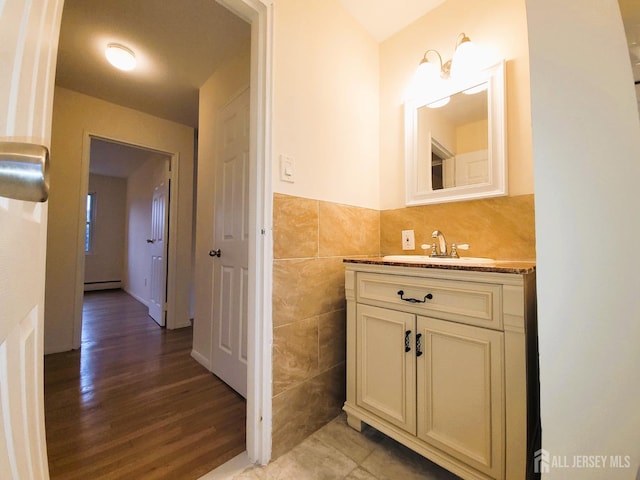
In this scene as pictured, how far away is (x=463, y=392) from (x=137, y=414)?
5.66ft

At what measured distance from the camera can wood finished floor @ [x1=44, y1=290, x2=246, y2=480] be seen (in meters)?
1.15

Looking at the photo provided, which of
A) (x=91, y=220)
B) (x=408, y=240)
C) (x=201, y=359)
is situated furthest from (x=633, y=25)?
(x=91, y=220)

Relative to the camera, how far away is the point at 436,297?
3.47 feet

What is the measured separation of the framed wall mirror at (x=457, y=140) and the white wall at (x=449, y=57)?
5 centimetres

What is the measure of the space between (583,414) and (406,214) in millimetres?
1349

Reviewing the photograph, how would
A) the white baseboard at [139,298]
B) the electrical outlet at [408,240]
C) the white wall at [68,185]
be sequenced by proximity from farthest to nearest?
the white baseboard at [139,298], the white wall at [68,185], the electrical outlet at [408,240]

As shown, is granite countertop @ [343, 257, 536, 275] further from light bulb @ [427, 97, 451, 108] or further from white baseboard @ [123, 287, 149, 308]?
white baseboard @ [123, 287, 149, 308]

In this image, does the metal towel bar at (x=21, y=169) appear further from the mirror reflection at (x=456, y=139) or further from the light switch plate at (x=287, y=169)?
the mirror reflection at (x=456, y=139)

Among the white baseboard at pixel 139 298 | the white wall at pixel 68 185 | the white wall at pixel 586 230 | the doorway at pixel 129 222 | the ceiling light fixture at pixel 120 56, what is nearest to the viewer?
the white wall at pixel 586 230

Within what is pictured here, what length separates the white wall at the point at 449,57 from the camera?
50.4 inches

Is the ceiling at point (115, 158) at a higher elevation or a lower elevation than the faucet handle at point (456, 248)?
higher

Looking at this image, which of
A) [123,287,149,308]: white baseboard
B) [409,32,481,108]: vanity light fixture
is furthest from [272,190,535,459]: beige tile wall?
[123,287,149,308]: white baseboard

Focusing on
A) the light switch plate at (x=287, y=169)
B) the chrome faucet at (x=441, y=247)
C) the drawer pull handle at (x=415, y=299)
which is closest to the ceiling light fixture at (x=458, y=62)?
the chrome faucet at (x=441, y=247)

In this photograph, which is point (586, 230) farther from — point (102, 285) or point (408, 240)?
point (102, 285)
